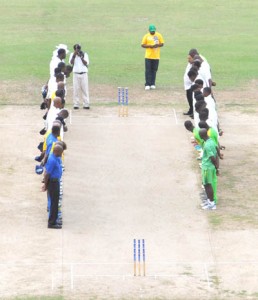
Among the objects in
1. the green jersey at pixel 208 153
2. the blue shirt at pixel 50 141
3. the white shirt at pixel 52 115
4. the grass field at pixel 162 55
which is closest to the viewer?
the blue shirt at pixel 50 141

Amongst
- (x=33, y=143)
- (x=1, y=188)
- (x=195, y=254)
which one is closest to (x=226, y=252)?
(x=195, y=254)

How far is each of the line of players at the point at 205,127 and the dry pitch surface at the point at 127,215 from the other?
22.0 inches

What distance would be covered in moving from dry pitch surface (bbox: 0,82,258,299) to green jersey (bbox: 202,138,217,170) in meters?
1.00

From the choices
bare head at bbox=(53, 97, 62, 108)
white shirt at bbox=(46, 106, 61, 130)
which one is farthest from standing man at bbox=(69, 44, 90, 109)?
bare head at bbox=(53, 97, 62, 108)

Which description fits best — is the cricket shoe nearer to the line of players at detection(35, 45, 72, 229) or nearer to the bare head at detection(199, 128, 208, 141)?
the bare head at detection(199, 128, 208, 141)

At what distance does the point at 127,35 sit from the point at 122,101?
1006cm

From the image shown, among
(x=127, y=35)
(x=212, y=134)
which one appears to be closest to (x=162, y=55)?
(x=127, y=35)

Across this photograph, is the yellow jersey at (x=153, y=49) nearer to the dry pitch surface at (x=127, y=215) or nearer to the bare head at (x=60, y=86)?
the dry pitch surface at (x=127, y=215)

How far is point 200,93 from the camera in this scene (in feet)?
94.5

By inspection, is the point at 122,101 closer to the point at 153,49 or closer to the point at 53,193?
the point at 153,49

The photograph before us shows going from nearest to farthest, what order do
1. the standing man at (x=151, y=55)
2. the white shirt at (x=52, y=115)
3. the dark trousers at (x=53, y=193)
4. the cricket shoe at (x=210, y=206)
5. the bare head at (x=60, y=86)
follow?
the dark trousers at (x=53, y=193) < the cricket shoe at (x=210, y=206) < the white shirt at (x=52, y=115) < the bare head at (x=60, y=86) < the standing man at (x=151, y=55)

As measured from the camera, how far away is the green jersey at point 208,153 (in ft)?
82.6

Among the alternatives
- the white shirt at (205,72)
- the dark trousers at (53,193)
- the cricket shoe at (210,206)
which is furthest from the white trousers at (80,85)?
the dark trousers at (53,193)

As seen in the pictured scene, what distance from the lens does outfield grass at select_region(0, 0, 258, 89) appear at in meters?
37.5
